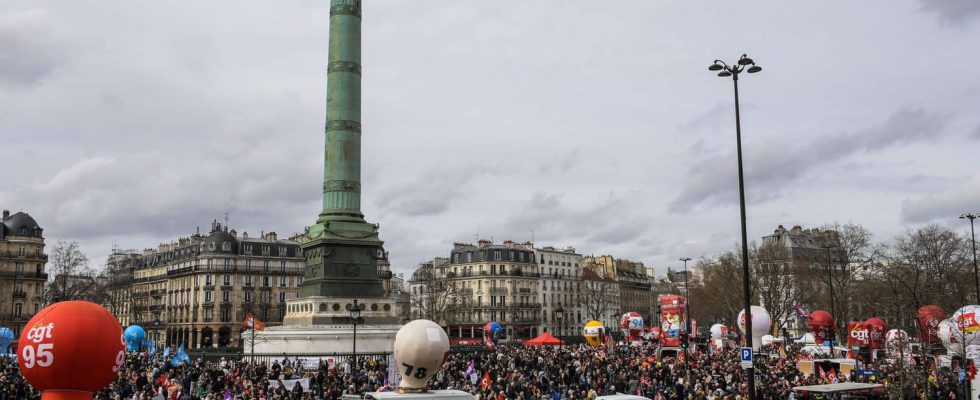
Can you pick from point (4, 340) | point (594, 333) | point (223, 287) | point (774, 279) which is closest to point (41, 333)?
point (4, 340)

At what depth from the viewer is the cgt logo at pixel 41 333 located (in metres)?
10.4

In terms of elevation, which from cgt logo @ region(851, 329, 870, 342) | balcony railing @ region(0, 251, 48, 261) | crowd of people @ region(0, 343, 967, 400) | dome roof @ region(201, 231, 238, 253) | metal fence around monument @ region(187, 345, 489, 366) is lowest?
crowd of people @ region(0, 343, 967, 400)

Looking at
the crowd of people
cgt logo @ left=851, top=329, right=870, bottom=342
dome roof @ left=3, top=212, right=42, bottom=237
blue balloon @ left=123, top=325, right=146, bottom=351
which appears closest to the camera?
the crowd of people

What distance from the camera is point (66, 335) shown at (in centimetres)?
1038

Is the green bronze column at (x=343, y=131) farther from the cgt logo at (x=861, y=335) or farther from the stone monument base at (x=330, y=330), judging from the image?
the cgt logo at (x=861, y=335)

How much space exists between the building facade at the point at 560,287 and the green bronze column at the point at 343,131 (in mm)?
65204

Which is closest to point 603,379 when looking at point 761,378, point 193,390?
point 761,378

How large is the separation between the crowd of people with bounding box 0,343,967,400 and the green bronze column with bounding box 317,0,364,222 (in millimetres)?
12302

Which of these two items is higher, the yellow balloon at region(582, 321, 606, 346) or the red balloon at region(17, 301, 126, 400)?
the red balloon at region(17, 301, 126, 400)

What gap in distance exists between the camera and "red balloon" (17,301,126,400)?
1039cm

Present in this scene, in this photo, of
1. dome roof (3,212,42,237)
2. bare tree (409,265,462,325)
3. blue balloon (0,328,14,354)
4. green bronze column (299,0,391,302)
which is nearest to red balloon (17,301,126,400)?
green bronze column (299,0,391,302)

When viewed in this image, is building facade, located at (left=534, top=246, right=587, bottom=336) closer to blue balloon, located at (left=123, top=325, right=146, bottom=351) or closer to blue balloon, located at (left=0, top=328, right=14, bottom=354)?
blue balloon, located at (left=123, top=325, right=146, bottom=351)

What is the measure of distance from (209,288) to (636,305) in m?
65.8

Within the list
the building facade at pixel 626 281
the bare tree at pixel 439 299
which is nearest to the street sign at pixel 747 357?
the bare tree at pixel 439 299
